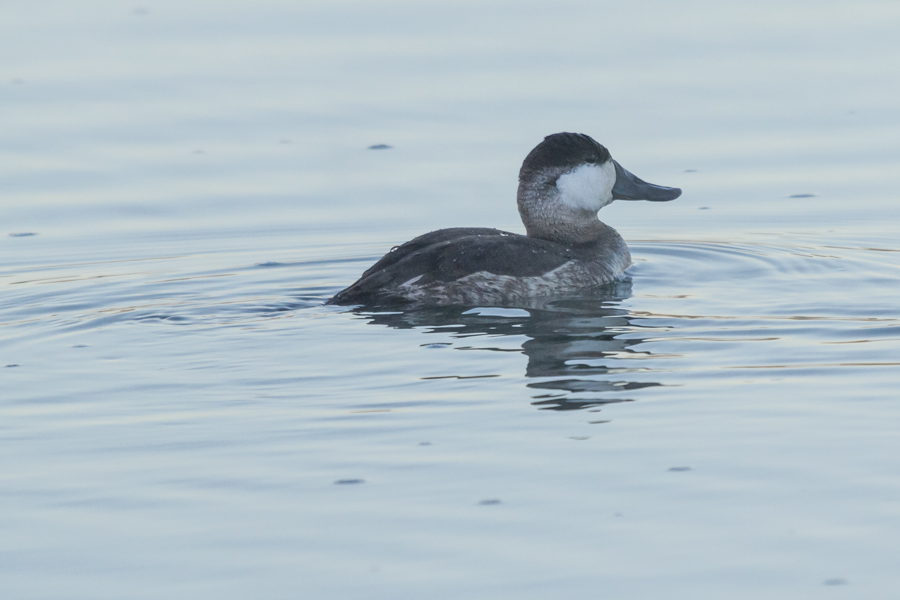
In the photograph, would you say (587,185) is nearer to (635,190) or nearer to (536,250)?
(635,190)

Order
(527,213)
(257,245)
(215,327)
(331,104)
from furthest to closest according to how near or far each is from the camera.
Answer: (331,104) < (257,245) < (527,213) < (215,327)

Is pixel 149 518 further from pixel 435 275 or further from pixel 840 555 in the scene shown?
pixel 435 275

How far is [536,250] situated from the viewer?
23.9ft

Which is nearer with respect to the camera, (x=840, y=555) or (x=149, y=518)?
(x=840, y=555)

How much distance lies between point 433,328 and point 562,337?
0.60 m

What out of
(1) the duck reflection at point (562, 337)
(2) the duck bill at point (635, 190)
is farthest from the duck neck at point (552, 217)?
(1) the duck reflection at point (562, 337)

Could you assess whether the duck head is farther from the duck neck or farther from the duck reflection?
the duck reflection

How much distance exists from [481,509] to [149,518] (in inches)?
38.0

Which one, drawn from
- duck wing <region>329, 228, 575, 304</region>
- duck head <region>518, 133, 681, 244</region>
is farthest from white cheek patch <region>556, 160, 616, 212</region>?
duck wing <region>329, 228, 575, 304</region>

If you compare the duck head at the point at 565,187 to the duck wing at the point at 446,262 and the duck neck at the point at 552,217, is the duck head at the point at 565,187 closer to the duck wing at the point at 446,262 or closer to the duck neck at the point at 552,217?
the duck neck at the point at 552,217

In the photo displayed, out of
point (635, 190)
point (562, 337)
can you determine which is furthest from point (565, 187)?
point (562, 337)

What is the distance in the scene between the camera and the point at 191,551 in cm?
388

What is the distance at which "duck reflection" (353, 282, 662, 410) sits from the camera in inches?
214

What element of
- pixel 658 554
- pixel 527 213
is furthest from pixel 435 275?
pixel 658 554
